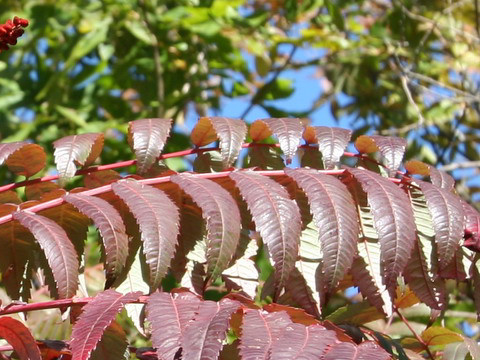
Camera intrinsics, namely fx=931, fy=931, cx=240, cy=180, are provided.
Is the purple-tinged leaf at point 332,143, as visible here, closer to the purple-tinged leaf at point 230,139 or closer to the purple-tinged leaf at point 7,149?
the purple-tinged leaf at point 230,139

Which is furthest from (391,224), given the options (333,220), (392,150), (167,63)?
(167,63)

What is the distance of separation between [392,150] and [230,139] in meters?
0.29

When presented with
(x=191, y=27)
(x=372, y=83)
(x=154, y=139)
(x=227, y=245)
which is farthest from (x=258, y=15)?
(x=227, y=245)

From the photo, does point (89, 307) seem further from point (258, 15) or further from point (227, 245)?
Result: point (258, 15)

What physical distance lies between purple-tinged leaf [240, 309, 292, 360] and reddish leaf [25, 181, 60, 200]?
1.75ft

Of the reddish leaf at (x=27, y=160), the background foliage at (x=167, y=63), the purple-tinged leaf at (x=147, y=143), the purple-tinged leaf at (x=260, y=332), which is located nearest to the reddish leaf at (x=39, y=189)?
the reddish leaf at (x=27, y=160)

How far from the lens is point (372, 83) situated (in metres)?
4.95

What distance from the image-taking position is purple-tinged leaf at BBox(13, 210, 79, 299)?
4.56 feet

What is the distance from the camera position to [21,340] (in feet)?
4.30

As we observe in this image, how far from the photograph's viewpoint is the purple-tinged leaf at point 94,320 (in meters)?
1.21

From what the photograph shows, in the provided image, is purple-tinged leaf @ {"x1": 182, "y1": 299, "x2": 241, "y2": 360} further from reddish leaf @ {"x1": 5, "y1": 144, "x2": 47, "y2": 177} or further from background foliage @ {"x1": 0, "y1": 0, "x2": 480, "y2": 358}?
background foliage @ {"x1": 0, "y1": 0, "x2": 480, "y2": 358}

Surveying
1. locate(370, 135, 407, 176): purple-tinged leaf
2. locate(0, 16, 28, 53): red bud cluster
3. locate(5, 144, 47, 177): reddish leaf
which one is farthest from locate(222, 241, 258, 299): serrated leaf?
locate(0, 16, 28, 53): red bud cluster

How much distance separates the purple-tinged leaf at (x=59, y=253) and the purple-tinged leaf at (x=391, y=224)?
→ 465 mm

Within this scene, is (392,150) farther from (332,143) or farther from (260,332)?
(260,332)
